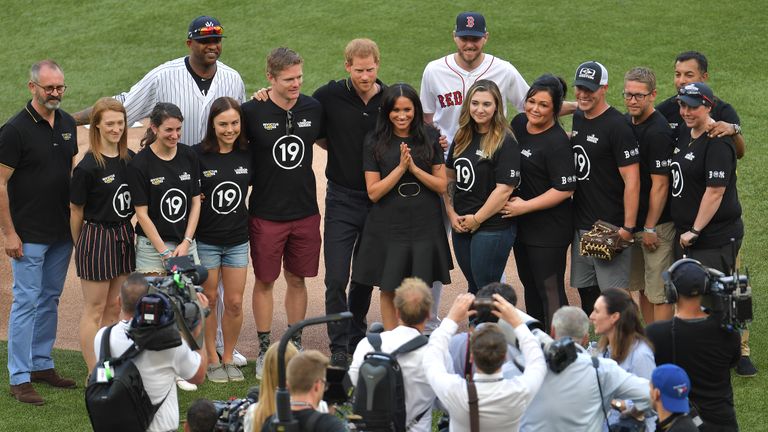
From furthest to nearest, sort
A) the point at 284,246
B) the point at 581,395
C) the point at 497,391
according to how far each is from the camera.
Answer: the point at 284,246
the point at 581,395
the point at 497,391

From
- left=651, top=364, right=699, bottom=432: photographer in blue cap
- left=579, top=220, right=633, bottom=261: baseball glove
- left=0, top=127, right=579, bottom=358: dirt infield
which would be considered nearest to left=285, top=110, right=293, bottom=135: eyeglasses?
left=0, top=127, right=579, bottom=358: dirt infield

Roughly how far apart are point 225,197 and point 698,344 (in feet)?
10.5

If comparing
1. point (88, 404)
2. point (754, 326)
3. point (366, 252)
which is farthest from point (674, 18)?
point (88, 404)

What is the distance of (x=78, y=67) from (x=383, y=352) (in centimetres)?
1037

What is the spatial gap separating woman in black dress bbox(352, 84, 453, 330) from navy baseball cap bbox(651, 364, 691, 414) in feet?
8.83

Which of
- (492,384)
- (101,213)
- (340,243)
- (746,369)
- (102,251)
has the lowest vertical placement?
(746,369)

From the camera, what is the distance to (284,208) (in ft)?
23.7

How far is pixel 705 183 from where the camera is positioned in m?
6.69

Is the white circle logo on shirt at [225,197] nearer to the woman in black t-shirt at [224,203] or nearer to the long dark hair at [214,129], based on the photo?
the woman in black t-shirt at [224,203]

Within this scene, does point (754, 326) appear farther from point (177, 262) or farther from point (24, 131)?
point (24, 131)

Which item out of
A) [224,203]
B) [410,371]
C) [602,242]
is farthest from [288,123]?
[410,371]

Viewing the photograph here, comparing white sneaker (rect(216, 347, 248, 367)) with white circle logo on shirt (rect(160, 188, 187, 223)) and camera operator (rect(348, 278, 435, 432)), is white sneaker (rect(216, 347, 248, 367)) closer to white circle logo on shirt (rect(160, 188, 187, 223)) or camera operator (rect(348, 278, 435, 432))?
white circle logo on shirt (rect(160, 188, 187, 223))

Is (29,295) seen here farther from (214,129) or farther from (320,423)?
(320,423)

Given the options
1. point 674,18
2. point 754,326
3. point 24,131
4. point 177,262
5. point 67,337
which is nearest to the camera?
point 177,262
